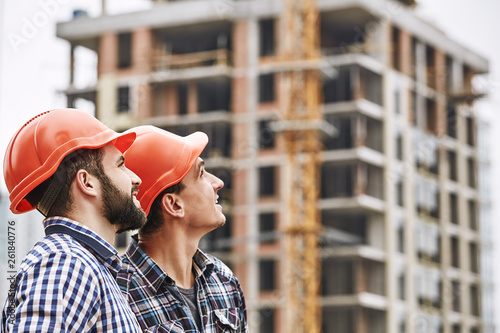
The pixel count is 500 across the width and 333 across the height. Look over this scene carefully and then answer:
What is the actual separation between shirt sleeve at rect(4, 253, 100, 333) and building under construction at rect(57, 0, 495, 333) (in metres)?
49.1

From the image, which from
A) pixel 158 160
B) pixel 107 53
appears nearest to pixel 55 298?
pixel 158 160

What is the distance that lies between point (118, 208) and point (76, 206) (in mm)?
150

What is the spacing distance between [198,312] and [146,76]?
54.3 m

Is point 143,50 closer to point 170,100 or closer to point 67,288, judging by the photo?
point 170,100

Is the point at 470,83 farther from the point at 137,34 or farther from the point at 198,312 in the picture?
the point at 198,312

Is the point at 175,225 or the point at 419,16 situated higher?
the point at 419,16

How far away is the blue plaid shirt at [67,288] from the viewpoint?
359 cm

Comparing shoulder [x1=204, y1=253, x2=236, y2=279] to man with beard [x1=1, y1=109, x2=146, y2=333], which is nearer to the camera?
man with beard [x1=1, y1=109, x2=146, y2=333]

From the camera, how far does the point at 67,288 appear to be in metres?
3.70

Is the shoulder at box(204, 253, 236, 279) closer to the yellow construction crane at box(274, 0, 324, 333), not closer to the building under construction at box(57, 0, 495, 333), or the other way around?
the yellow construction crane at box(274, 0, 324, 333)

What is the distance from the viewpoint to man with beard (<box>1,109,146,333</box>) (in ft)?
12.3

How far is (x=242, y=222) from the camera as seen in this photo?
183 ft

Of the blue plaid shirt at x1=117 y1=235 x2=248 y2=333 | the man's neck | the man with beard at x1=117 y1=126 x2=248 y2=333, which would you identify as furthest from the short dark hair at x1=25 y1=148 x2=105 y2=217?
the man's neck

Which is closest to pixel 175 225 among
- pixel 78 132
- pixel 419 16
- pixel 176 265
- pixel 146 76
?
pixel 176 265
